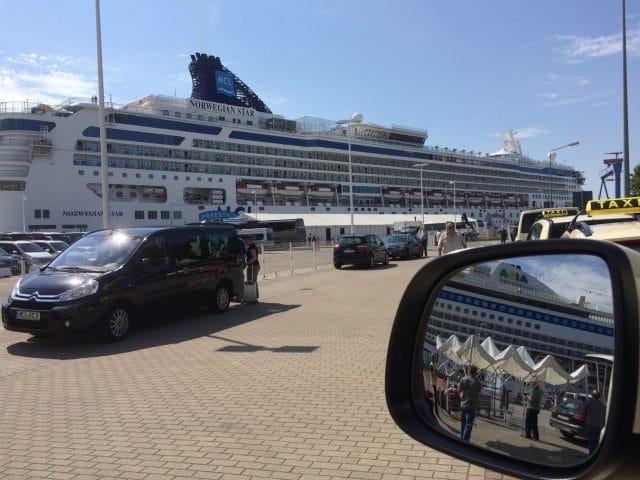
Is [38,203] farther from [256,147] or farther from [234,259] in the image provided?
[234,259]

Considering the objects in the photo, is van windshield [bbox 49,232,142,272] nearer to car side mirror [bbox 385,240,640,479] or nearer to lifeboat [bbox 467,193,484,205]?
car side mirror [bbox 385,240,640,479]

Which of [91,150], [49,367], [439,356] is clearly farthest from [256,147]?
[439,356]

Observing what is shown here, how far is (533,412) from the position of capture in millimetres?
1419

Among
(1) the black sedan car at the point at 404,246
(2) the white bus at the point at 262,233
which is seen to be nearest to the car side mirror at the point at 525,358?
(1) the black sedan car at the point at 404,246

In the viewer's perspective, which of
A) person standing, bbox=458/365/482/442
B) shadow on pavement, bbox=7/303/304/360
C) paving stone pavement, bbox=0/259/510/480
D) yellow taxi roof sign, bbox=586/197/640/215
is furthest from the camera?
shadow on pavement, bbox=7/303/304/360

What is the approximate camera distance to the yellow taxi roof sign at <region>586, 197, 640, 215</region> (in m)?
4.84

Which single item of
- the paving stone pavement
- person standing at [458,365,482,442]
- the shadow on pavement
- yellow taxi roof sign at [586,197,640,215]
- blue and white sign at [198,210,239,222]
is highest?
blue and white sign at [198,210,239,222]

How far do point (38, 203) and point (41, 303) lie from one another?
47913mm

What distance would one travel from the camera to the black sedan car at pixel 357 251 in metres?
21.4

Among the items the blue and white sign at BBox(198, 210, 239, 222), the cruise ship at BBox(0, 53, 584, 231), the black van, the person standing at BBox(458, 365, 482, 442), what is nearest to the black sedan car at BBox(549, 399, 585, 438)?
the person standing at BBox(458, 365, 482, 442)

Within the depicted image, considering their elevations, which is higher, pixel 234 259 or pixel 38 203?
pixel 38 203

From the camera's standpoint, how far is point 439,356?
1760 mm

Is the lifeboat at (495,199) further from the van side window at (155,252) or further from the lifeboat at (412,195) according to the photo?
the van side window at (155,252)

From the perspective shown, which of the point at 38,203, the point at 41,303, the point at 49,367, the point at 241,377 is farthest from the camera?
the point at 38,203
